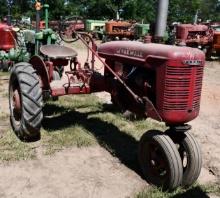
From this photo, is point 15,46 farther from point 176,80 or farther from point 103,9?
point 103,9

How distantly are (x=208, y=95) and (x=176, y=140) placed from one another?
16.1 feet

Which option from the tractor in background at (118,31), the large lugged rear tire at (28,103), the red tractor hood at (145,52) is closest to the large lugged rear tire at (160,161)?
the red tractor hood at (145,52)

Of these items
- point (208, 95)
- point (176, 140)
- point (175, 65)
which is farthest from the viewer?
point (208, 95)

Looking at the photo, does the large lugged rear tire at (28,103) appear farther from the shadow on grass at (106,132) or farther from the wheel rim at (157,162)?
the wheel rim at (157,162)


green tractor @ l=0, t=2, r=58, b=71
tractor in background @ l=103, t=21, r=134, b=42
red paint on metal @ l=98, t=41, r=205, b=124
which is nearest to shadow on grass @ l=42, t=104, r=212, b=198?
red paint on metal @ l=98, t=41, r=205, b=124

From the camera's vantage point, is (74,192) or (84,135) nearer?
(74,192)

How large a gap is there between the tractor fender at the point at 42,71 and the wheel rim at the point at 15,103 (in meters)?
0.33

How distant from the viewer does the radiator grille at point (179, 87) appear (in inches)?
154

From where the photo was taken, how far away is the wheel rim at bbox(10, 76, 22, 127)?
5.43m

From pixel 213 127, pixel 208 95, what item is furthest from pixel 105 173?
pixel 208 95

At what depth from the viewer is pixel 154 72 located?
4250 mm

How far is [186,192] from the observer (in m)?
4.05

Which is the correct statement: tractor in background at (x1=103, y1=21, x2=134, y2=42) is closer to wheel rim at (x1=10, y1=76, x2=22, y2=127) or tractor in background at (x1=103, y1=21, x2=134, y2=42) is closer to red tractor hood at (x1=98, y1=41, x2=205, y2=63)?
wheel rim at (x1=10, y1=76, x2=22, y2=127)

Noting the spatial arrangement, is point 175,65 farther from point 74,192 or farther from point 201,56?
point 74,192
